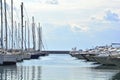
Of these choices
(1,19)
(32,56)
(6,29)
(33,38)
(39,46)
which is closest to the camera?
(1,19)

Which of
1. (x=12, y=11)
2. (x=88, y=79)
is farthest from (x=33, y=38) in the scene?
(x=88, y=79)

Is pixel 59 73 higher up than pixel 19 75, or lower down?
lower down

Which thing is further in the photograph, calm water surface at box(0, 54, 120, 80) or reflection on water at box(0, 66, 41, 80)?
calm water surface at box(0, 54, 120, 80)

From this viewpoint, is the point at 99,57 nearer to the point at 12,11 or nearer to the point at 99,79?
the point at 12,11

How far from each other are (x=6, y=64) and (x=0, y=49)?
8.71 feet

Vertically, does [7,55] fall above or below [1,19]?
below

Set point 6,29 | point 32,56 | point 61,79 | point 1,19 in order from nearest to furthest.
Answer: point 61,79 < point 1,19 < point 6,29 < point 32,56

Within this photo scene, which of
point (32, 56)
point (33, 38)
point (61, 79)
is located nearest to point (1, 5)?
point (61, 79)

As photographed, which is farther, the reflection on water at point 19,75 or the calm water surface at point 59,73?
the calm water surface at point 59,73

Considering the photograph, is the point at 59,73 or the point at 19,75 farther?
the point at 59,73

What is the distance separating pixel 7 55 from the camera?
71000 mm

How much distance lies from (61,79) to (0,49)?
103 ft

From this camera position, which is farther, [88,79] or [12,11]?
[12,11]

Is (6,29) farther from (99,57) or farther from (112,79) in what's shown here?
(112,79)
